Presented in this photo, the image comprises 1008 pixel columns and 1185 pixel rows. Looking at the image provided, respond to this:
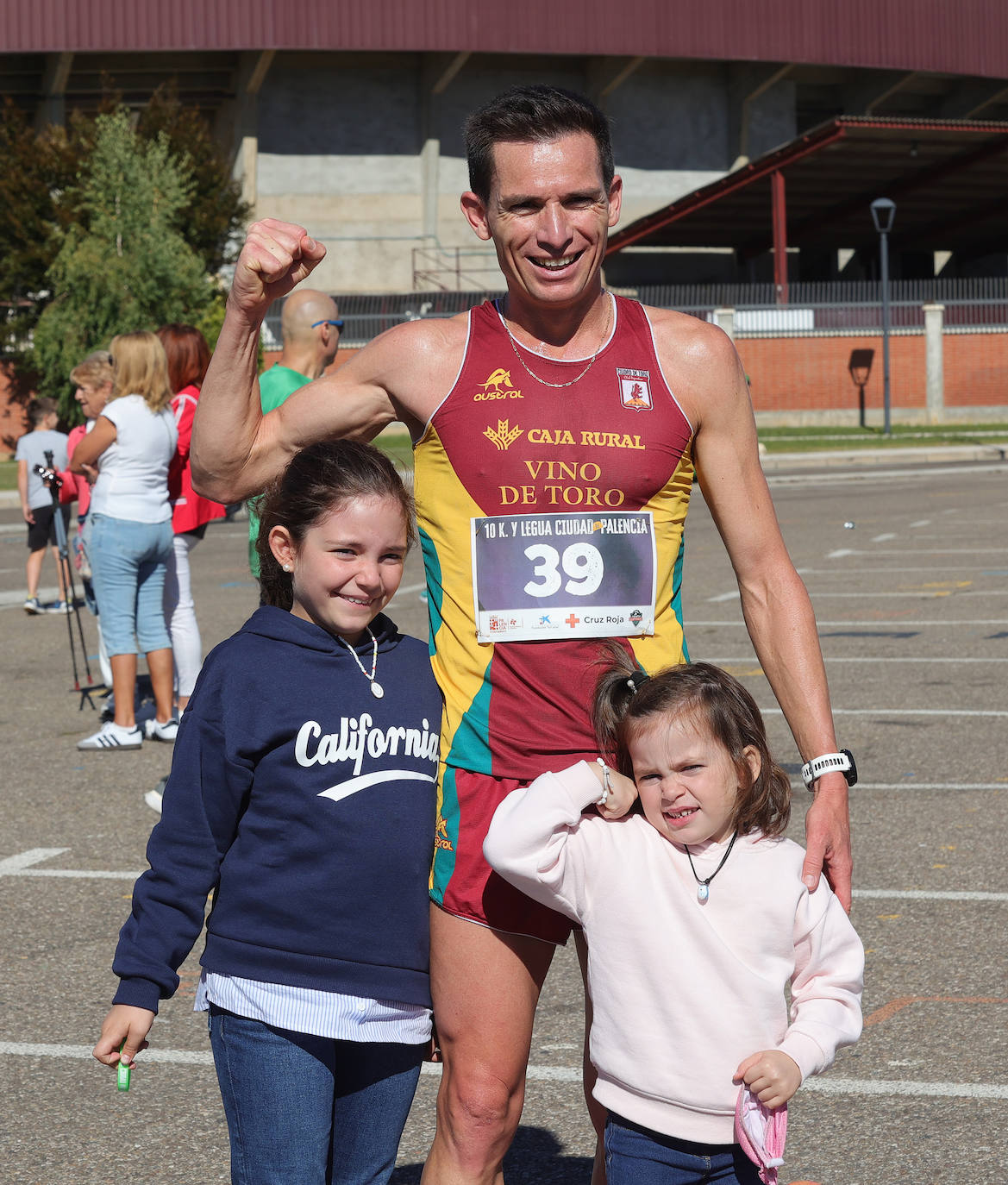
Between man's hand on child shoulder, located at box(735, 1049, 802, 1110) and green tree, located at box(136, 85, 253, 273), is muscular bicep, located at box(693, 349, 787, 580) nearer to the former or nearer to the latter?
man's hand on child shoulder, located at box(735, 1049, 802, 1110)

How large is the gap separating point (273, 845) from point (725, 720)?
76cm

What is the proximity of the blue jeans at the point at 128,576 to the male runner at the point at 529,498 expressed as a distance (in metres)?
5.12

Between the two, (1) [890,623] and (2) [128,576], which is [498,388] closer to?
(2) [128,576]

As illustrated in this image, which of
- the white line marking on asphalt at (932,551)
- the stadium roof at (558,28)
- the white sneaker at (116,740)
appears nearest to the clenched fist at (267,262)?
the white sneaker at (116,740)

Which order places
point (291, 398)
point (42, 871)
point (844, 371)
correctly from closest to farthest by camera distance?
point (291, 398)
point (42, 871)
point (844, 371)

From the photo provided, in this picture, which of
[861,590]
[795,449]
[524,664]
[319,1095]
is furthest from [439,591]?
[795,449]

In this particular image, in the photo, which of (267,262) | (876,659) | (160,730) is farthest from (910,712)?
(267,262)

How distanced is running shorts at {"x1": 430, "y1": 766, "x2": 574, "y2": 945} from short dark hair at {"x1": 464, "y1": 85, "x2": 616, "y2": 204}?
1060mm

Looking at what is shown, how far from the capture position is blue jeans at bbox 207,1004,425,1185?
8.30 feet

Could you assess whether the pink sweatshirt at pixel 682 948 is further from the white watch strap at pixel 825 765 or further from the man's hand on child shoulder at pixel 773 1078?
the white watch strap at pixel 825 765

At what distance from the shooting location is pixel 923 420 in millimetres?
42719

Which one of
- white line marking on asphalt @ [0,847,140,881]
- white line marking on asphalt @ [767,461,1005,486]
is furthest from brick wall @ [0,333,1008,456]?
white line marking on asphalt @ [0,847,140,881]

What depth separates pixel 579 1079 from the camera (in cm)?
412

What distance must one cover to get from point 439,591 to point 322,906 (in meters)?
0.63
